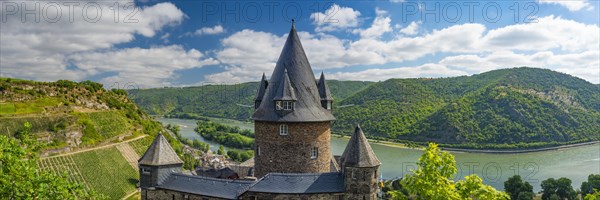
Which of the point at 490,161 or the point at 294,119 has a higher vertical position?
the point at 294,119

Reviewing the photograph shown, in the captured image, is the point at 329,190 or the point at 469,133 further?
the point at 469,133

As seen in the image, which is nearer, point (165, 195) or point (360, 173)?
point (360, 173)

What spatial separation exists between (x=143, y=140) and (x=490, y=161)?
201 feet

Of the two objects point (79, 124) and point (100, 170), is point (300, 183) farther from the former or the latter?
point (79, 124)

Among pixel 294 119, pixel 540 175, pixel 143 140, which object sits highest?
pixel 294 119

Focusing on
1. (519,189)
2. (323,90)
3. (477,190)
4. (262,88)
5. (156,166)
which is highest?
(262,88)

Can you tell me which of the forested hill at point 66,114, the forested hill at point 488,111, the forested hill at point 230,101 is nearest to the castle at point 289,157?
the forested hill at point 66,114

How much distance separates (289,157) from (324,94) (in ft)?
14.0

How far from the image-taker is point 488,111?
10006 centimetres

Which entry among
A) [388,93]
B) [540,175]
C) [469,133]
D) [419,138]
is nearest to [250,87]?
[388,93]

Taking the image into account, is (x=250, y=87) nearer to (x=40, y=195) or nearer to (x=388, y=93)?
(x=388, y=93)

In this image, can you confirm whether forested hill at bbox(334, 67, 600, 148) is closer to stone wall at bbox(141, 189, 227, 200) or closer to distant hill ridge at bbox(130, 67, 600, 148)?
distant hill ridge at bbox(130, 67, 600, 148)

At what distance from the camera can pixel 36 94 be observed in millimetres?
53531

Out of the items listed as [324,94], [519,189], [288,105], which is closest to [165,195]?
[288,105]
